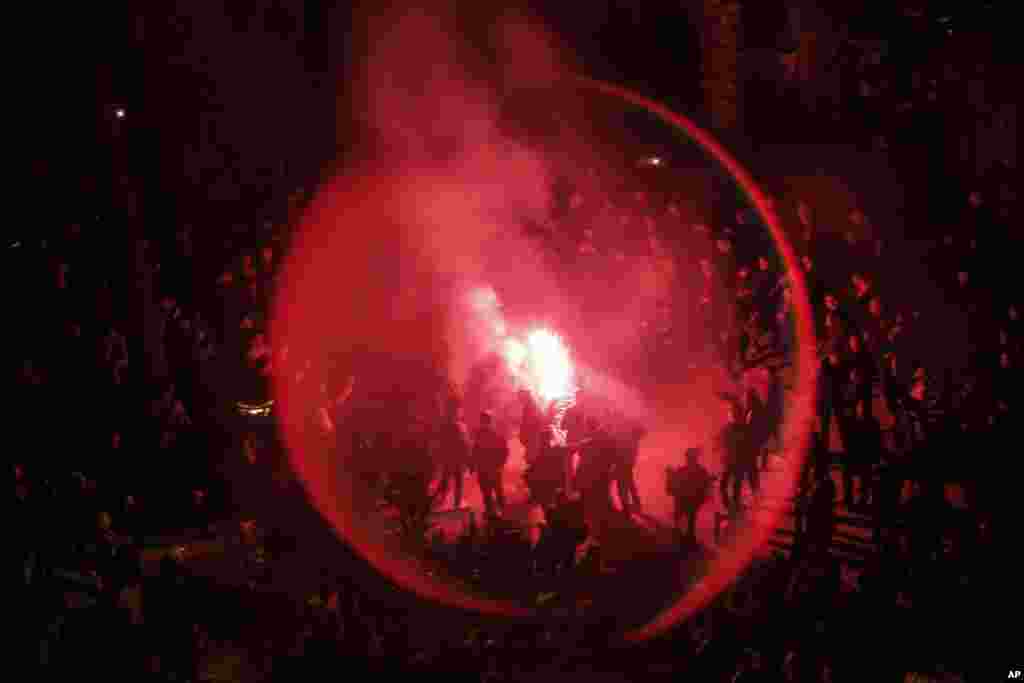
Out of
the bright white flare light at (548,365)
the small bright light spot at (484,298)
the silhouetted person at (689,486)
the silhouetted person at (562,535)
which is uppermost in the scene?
the small bright light spot at (484,298)

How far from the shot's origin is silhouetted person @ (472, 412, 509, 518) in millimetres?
8156

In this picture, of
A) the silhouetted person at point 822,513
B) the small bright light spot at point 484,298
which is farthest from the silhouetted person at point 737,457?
the small bright light spot at point 484,298

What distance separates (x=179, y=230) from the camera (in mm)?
6770

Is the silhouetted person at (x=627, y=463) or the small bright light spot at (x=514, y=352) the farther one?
the small bright light spot at (x=514, y=352)

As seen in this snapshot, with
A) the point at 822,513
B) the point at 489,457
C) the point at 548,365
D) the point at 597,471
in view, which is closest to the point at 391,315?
the point at 548,365

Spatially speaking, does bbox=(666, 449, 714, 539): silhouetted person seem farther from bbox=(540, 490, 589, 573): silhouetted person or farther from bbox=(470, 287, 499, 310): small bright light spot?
bbox=(470, 287, 499, 310): small bright light spot

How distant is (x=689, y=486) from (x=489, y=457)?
6.53 feet

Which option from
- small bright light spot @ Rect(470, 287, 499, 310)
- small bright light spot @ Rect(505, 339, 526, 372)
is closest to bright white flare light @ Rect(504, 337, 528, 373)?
small bright light spot @ Rect(505, 339, 526, 372)

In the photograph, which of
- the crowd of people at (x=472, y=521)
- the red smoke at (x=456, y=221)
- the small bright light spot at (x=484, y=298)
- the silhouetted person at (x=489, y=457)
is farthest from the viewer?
the small bright light spot at (x=484, y=298)

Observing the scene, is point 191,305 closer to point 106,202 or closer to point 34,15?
point 106,202

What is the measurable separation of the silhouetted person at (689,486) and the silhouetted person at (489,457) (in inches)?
68.3

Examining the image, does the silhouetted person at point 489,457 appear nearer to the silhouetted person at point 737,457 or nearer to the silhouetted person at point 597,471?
the silhouetted person at point 597,471

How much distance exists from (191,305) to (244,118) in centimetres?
221

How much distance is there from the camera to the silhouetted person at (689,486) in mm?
7180
